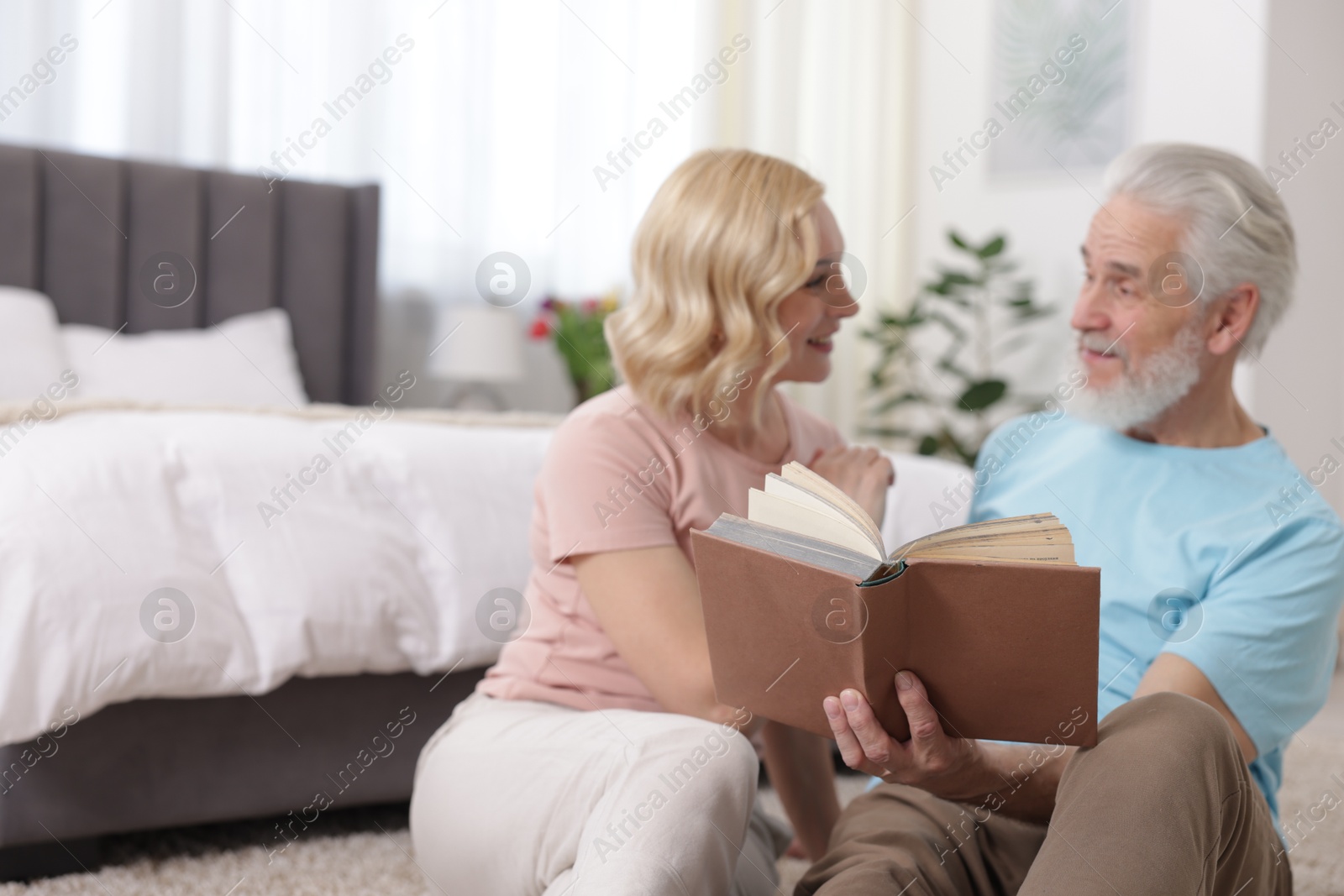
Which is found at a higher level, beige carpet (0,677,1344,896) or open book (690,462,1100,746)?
open book (690,462,1100,746)

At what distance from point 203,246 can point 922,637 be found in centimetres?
318

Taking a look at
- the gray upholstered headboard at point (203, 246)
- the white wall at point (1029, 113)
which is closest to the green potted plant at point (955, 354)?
the white wall at point (1029, 113)

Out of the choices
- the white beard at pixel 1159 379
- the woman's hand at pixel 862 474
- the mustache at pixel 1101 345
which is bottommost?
the woman's hand at pixel 862 474

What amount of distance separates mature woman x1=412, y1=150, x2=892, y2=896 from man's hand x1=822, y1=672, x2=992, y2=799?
0.47ft

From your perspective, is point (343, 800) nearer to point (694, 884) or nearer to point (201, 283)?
point (694, 884)

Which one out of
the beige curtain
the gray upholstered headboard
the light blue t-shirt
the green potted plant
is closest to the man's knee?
the light blue t-shirt

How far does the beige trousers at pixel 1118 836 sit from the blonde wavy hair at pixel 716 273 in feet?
1.77

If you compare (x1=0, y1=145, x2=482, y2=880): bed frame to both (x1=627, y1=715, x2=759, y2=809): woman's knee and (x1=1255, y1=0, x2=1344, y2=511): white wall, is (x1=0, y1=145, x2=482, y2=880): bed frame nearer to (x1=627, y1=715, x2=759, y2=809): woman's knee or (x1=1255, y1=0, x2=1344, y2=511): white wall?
(x1=627, y1=715, x2=759, y2=809): woman's knee

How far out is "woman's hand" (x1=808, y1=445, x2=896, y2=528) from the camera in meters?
1.31

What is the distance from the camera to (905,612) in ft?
3.16

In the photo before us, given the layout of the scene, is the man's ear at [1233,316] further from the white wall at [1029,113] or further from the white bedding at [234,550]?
the white wall at [1029,113]

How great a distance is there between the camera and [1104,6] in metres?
4.24

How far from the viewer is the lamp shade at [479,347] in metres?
3.79

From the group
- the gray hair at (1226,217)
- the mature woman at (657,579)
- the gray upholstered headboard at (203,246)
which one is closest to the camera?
the mature woman at (657,579)
